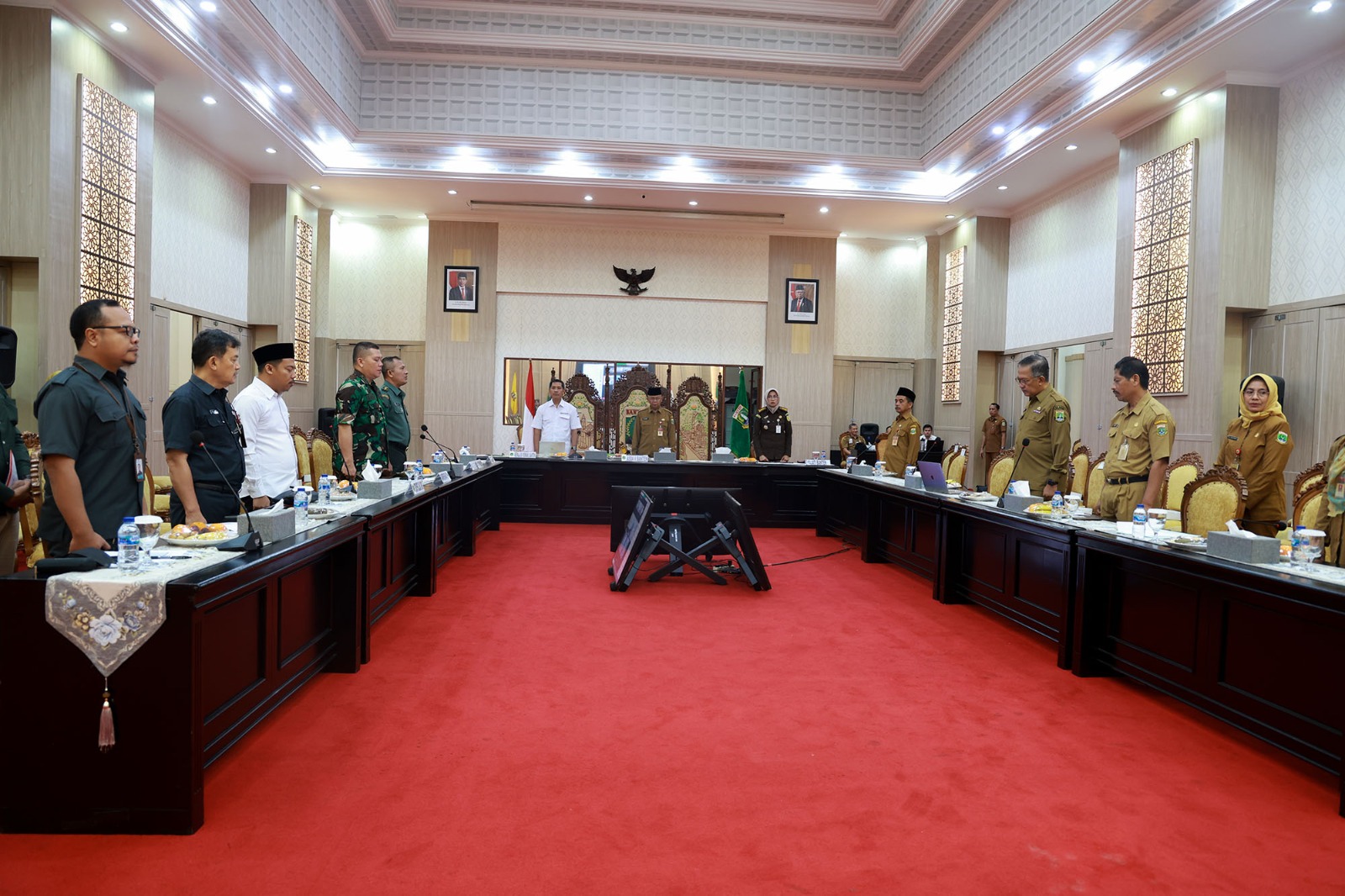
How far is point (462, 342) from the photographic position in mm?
12359

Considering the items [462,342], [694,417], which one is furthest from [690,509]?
[462,342]

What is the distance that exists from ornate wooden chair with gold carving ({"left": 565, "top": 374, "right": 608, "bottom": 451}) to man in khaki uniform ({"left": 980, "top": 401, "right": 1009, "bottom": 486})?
5.48 m

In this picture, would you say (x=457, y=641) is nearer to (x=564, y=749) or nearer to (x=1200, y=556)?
(x=564, y=749)

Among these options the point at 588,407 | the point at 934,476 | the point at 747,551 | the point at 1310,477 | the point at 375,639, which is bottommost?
the point at 375,639

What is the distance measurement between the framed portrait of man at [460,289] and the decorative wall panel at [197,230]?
9.23 ft

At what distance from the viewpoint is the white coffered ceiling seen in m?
8.56

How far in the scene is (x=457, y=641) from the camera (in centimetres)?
A: 426

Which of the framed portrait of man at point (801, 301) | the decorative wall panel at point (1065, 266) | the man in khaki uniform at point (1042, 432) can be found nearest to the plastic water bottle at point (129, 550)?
the man in khaki uniform at point (1042, 432)

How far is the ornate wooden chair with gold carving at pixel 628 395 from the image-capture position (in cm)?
1254

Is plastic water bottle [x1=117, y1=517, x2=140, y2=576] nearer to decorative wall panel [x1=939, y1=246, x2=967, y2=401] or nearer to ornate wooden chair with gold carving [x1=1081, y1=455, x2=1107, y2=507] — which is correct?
ornate wooden chair with gold carving [x1=1081, y1=455, x2=1107, y2=507]

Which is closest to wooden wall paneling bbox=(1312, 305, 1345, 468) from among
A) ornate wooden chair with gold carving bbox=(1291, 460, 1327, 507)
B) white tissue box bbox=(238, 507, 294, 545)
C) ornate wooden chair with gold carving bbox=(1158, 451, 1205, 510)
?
ornate wooden chair with gold carving bbox=(1158, 451, 1205, 510)

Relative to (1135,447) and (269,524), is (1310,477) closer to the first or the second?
(1135,447)

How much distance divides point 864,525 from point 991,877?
5.03 meters

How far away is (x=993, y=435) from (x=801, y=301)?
11.8 feet
